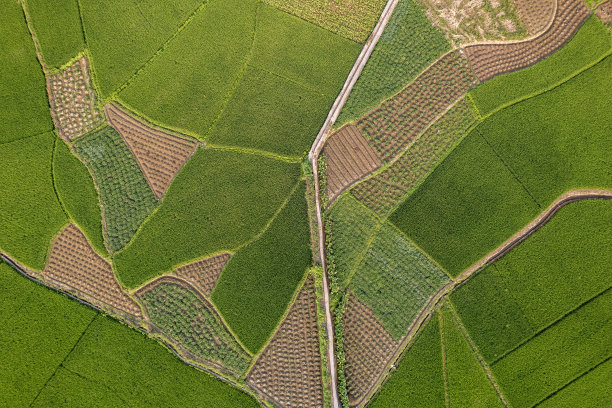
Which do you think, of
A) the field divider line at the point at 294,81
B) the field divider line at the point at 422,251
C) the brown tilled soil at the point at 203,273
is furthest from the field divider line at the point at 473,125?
the brown tilled soil at the point at 203,273

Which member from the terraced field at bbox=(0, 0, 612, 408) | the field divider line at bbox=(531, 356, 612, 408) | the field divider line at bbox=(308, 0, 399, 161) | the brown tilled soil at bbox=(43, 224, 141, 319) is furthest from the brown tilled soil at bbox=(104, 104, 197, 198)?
the field divider line at bbox=(531, 356, 612, 408)

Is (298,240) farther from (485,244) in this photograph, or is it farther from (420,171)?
(485,244)

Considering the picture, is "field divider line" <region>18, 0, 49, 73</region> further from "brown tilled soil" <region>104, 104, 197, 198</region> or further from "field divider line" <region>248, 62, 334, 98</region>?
"field divider line" <region>248, 62, 334, 98</region>

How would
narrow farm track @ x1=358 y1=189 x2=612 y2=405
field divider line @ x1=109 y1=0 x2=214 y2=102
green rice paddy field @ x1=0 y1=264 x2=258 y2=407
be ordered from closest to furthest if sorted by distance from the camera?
green rice paddy field @ x1=0 y1=264 x2=258 y2=407 → narrow farm track @ x1=358 y1=189 x2=612 y2=405 → field divider line @ x1=109 y1=0 x2=214 y2=102

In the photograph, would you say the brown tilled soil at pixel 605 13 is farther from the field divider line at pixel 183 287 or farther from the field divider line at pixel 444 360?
the field divider line at pixel 183 287

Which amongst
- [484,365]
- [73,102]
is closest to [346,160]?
[484,365]

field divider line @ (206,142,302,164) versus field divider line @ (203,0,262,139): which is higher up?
field divider line @ (203,0,262,139)
